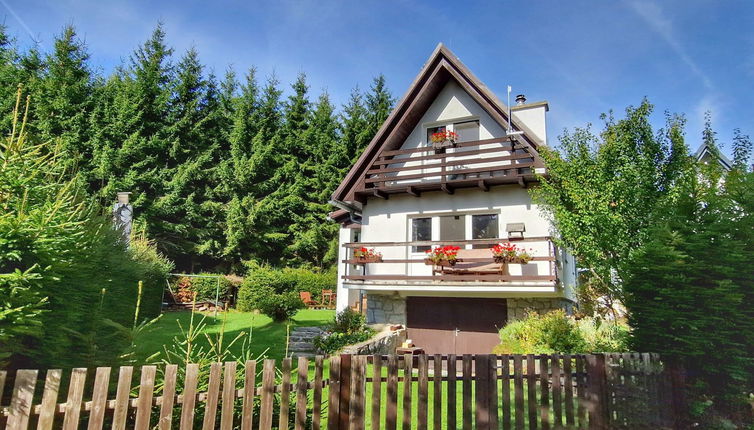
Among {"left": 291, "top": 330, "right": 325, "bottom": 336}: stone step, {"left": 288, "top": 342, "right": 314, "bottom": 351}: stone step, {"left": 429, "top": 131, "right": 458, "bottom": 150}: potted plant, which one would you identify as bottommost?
{"left": 288, "top": 342, "right": 314, "bottom": 351}: stone step

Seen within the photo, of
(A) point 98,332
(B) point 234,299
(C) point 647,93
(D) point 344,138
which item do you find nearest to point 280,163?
(D) point 344,138

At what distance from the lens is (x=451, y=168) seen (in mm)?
14703

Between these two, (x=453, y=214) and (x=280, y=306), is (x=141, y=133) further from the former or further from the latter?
(x=453, y=214)

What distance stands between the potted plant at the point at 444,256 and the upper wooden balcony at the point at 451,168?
2.20 meters

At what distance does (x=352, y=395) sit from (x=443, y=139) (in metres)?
11.0

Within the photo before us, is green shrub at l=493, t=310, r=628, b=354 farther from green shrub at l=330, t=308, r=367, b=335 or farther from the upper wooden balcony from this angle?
green shrub at l=330, t=308, r=367, b=335

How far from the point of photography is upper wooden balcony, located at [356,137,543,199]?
1291cm

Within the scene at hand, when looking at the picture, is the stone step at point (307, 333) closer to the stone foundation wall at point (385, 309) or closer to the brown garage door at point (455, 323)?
the stone foundation wall at point (385, 309)

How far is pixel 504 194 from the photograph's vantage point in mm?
13266

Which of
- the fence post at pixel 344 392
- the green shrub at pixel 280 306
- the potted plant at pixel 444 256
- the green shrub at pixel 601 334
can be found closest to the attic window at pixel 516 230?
the potted plant at pixel 444 256

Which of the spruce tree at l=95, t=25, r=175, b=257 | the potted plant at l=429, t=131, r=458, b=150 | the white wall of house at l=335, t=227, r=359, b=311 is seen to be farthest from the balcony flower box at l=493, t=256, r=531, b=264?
the spruce tree at l=95, t=25, r=175, b=257

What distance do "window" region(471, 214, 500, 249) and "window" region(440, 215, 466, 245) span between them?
1.09ft

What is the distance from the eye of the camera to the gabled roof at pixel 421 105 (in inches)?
546

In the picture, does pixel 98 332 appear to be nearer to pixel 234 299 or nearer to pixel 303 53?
pixel 303 53
